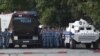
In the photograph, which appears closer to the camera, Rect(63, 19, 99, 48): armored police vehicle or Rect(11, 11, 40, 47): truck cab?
Rect(63, 19, 99, 48): armored police vehicle

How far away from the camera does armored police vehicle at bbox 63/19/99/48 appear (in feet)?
108

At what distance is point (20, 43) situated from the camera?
111 feet

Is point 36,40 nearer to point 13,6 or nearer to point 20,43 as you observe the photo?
point 20,43

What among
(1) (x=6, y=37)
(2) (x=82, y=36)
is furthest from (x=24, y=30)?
(2) (x=82, y=36)

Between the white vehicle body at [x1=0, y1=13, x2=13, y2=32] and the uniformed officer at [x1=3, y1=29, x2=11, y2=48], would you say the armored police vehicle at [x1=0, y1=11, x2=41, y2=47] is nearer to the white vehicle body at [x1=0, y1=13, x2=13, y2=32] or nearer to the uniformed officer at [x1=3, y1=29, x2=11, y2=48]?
the uniformed officer at [x1=3, y1=29, x2=11, y2=48]

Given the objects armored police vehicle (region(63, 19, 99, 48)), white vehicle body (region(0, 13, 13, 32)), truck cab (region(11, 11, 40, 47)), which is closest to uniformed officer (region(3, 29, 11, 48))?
truck cab (region(11, 11, 40, 47))

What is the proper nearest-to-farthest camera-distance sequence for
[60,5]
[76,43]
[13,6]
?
[76,43] → [60,5] → [13,6]

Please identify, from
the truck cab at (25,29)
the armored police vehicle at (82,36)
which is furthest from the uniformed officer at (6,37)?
the armored police vehicle at (82,36)

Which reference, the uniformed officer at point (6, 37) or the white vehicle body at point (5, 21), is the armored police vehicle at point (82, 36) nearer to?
A: the uniformed officer at point (6, 37)

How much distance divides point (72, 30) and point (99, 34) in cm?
212

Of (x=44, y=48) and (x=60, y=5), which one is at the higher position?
(x=60, y=5)

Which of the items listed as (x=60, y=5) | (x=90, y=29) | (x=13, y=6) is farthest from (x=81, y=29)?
(x=13, y=6)

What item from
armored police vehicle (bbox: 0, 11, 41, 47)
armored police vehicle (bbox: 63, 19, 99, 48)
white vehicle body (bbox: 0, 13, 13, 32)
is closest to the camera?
armored police vehicle (bbox: 63, 19, 99, 48)

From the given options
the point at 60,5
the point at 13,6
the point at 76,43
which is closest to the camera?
the point at 76,43
